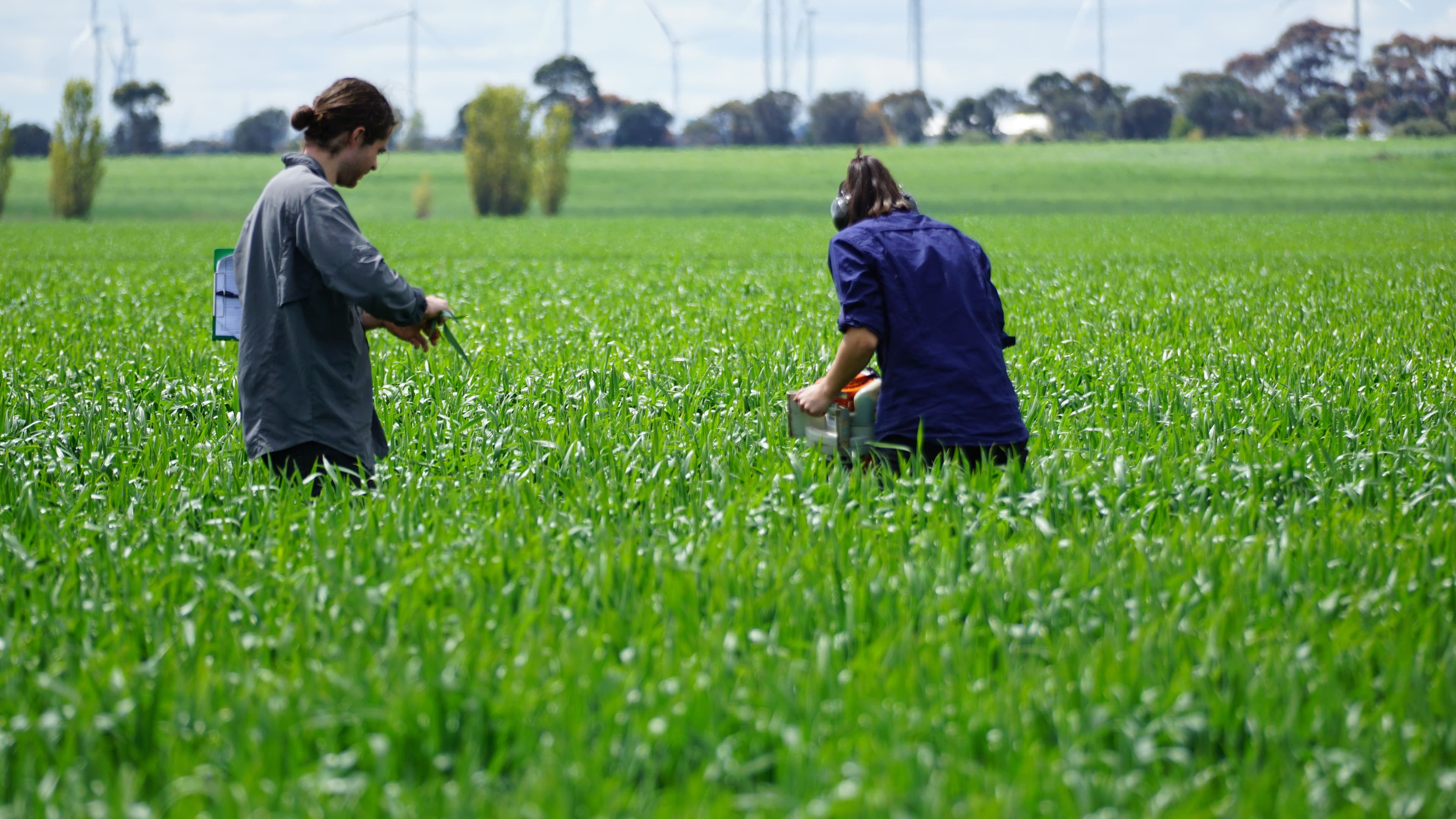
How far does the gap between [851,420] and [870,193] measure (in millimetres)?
937

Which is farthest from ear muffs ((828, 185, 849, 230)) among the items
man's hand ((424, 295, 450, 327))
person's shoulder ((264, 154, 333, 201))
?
person's shoulder ((264, 154, 333, 201))

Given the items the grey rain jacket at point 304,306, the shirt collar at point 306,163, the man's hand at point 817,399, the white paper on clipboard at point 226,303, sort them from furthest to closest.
→ the white paper on clipboard at point 226,303 → the man's hand at point 817,399 → the shirt collar at point 306,163 → the grey rain jacket at point 304,306

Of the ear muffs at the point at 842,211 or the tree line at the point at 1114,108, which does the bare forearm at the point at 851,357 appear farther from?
the tree line at the point at 1114,108

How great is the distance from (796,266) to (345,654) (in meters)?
22.7

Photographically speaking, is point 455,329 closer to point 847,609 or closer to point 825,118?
point 847,609

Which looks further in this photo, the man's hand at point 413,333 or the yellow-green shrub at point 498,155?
the yellow-green shrub at point 498,155

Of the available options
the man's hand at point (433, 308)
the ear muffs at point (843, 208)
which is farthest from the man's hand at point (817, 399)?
the man's hand at point (433, 308)

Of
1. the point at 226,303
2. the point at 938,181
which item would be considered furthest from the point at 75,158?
the point at 226,303

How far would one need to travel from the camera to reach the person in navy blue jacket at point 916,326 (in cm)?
453

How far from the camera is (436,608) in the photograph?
3385mm

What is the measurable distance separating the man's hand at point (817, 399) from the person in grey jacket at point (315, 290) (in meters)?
1.41

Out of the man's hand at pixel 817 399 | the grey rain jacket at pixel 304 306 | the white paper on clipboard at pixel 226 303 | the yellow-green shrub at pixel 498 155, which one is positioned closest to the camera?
the grey rain jacket at pixel 304 306

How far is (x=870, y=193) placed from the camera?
471 cm

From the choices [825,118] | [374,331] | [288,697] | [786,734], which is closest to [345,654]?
[288,697]
